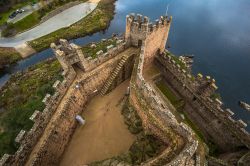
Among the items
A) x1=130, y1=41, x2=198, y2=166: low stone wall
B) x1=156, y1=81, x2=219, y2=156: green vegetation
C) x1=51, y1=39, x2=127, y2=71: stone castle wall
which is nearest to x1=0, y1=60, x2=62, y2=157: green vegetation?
x1=51, y1=39, x2=127, y2=71: stone castle wall

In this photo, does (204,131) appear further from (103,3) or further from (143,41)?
(103,3)

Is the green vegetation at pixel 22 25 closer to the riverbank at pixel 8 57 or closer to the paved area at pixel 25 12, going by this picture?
the paved area at pixel 25 12

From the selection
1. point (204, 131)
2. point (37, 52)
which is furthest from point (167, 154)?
point (37, 52)

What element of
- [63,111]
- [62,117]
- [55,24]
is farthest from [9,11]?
[62,117]

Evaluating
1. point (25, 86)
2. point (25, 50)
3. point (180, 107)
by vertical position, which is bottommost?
point (25, 86)

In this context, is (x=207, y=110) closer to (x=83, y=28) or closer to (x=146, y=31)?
(x=146, y=31)

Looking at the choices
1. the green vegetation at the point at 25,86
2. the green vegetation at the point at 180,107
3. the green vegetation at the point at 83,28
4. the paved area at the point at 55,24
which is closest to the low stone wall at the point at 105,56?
the green vegetation at the point at 25,86
